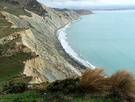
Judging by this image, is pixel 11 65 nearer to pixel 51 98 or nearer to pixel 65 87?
pixel 65 87

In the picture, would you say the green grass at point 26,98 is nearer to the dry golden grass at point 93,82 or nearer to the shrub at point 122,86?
the dry golden grass at point 93,82

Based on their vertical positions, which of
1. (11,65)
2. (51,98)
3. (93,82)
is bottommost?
(11,65)

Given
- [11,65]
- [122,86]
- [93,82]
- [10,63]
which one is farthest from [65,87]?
[10,63]

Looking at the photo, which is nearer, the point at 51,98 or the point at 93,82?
the point at 51,98

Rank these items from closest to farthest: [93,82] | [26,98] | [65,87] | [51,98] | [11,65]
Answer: [51,98], [26,98], [93,82], [65,87], [11,65]

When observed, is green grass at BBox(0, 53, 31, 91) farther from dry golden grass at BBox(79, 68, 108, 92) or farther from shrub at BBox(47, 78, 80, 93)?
dry golden grass at BBox(79, 68, 108, 92)

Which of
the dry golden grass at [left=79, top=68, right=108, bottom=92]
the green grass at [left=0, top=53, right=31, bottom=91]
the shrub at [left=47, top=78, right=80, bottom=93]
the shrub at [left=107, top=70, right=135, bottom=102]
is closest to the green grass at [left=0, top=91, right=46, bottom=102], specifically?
the shrub at [left=47, top=78, right=80, bottom=93]

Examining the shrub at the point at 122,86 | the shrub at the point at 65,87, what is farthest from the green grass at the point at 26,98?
the shrub at the point at 122,86
